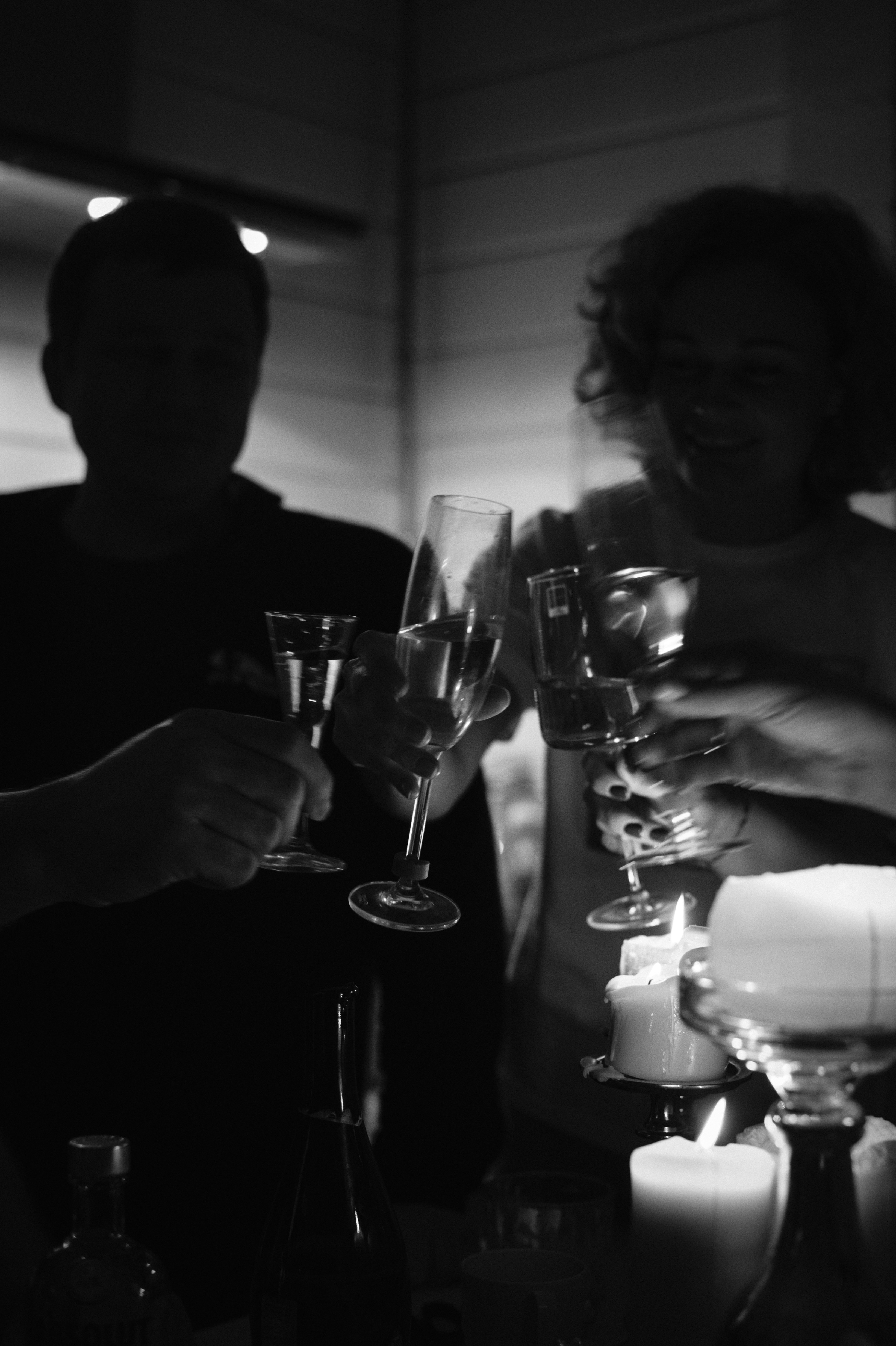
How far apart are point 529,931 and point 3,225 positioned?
1.69 metres

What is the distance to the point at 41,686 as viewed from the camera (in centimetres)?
157

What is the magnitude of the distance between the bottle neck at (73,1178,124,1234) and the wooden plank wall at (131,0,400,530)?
286cm

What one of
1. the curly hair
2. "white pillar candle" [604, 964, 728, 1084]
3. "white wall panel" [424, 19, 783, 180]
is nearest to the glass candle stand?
"white pillar candle" [604, 964, 728, 1084]

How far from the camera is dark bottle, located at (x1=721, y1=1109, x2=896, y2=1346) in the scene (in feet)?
2.09

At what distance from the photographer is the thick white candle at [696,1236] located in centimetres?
74

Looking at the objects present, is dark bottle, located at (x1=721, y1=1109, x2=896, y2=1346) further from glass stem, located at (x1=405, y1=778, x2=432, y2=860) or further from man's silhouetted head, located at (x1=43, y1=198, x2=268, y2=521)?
man's silhouetted head, located at (x1=43, y1=198, x2=268, y2=521)

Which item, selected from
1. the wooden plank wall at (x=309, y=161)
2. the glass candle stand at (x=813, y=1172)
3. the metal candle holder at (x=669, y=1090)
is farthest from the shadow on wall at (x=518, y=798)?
the glass candle stand at (x=813, y=1172)

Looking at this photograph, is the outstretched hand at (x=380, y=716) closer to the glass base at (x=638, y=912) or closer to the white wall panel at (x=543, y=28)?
the glass base at (x=638, y=912)

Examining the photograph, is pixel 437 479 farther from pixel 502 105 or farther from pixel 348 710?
pixel 348 710

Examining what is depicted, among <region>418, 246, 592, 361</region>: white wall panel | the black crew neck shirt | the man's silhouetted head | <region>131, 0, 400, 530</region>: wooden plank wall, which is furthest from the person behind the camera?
<region>418, 246, 592, 361</region>: white wall panel

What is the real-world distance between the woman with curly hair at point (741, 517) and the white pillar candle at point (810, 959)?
0.48 metres

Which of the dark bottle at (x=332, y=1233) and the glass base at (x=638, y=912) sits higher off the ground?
the glass base at (x=638, y=912)

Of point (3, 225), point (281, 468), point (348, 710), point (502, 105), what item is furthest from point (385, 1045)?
point (502, 105)

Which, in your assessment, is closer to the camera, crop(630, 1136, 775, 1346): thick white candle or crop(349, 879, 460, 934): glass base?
crop(630, 1136, 775, 1346): thick white candle
